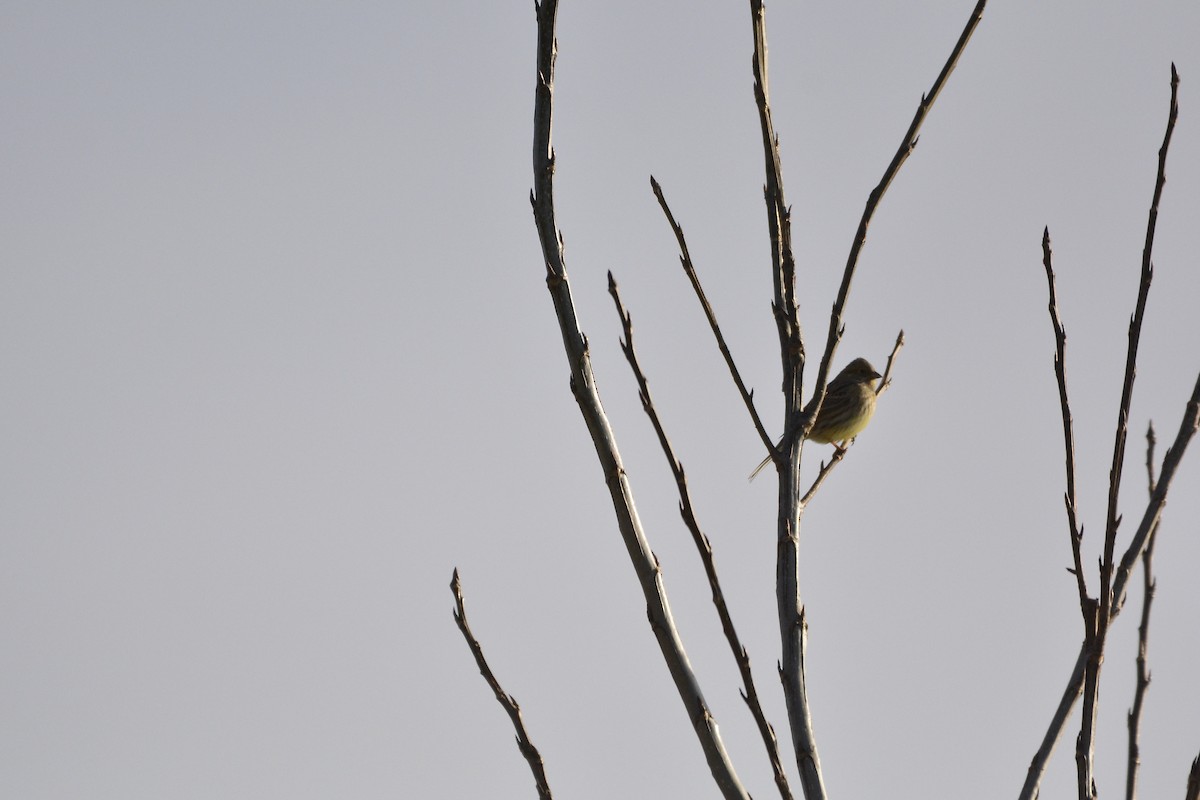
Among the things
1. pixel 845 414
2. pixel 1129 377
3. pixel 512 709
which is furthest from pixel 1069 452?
pixel 845 414

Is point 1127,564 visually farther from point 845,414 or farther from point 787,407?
point 845,414

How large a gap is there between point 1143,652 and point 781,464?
127 centimetres

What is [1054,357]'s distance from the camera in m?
2.47

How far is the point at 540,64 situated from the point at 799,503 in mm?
1066


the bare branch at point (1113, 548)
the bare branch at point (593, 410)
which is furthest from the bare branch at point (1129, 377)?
the bare branch at point (593, 410)

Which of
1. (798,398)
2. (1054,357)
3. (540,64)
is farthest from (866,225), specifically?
(540,64)

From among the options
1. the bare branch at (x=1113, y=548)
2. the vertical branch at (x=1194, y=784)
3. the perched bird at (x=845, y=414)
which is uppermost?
the perched bird at (x=845, y=414)

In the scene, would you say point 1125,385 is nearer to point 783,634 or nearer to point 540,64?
point 783,634

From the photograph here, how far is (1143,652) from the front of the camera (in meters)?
3.37

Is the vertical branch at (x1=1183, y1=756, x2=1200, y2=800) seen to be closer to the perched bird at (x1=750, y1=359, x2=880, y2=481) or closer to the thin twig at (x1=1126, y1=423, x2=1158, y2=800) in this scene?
the thin twig at (x1=1126, y1=423, x2=1158, y2=800)

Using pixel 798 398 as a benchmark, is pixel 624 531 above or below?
below

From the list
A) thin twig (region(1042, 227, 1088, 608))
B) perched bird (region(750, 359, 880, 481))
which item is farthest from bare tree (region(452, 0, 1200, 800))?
perched bird (region(750, 359, 880, 481))

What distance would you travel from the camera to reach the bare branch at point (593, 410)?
2633 mm

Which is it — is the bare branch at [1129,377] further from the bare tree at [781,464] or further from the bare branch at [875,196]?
the bare branch at [875,196]
